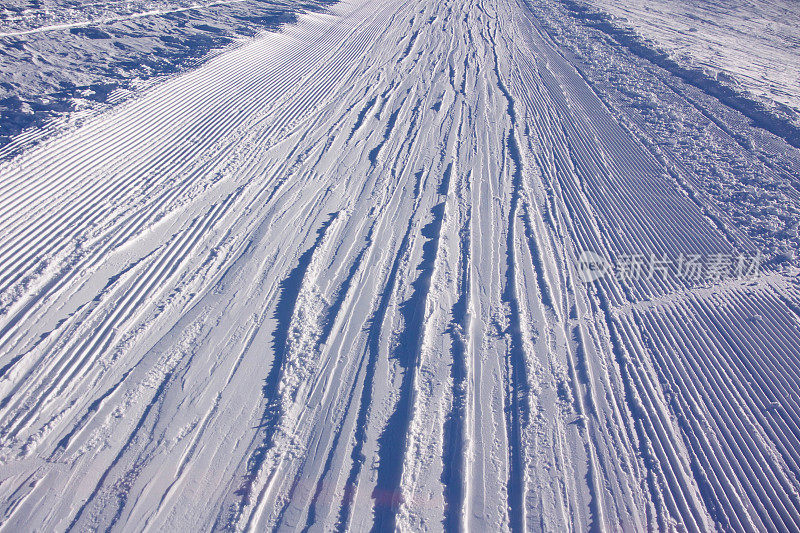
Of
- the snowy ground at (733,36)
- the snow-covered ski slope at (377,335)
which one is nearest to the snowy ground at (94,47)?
the snow-covered ski slope at (377,335)

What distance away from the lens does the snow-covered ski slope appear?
3682 millimetres

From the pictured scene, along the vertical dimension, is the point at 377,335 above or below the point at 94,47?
below

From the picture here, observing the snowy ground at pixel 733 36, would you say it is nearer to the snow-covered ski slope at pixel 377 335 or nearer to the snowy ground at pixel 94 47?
the snow-covered ski slope at pixel 377 335

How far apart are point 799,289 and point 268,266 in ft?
21.6

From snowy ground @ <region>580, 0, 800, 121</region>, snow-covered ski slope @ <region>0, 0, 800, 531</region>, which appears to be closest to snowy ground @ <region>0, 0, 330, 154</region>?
snow-covered ski slope @ <region>0, 0, 800, 531</region>

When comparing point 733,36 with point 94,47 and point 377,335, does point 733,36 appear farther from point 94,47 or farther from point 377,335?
point 94,47

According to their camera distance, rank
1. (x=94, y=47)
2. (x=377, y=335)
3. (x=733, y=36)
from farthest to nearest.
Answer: (x=733, y=36), (x=94, y=47), (x=377, y=335)

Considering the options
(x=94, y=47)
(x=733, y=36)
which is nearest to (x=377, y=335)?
(x=94, y=47)

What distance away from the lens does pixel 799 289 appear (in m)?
5.89

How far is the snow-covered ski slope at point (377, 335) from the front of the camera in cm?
368

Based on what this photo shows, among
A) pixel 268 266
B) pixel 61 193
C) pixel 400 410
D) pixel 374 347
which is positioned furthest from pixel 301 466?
pixel 61 193

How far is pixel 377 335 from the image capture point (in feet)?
16.0

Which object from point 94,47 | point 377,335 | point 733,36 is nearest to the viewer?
point 377,335

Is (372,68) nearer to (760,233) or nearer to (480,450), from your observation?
(760,233)
